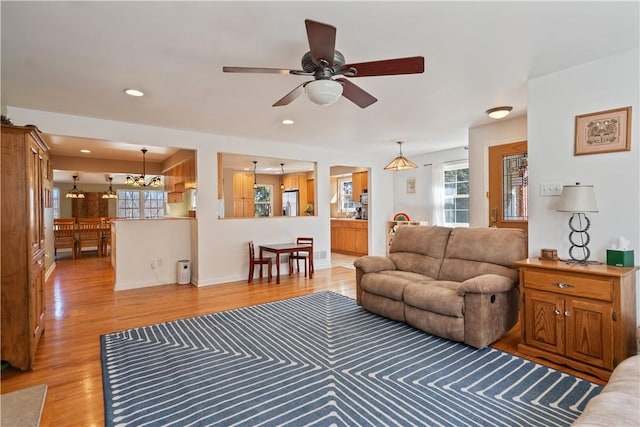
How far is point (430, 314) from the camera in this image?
2.93 m

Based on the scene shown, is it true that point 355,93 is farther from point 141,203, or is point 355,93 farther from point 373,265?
point 141,203

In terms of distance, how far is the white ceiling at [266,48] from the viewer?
196 centimetres

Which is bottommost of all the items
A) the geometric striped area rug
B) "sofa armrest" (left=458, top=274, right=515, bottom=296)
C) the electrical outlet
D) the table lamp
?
the geometric striped area rug

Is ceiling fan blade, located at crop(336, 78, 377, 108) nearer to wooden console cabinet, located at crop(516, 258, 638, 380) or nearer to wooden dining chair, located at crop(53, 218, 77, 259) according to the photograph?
wooden console cabinet, located at crop(516, 258, 638, 380)

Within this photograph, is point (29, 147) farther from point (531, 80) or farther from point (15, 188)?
point (531, 80)

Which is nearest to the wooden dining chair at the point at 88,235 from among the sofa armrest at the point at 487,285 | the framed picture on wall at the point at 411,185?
the framed picture on wall at the point at 411,185

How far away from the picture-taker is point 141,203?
450 inches

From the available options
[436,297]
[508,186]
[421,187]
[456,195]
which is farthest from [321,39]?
[421,187]

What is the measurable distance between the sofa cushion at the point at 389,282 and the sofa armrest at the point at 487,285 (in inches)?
24.3

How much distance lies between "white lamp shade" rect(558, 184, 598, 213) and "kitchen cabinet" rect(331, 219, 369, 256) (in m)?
5.17

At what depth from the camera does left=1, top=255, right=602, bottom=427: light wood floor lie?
2129mm

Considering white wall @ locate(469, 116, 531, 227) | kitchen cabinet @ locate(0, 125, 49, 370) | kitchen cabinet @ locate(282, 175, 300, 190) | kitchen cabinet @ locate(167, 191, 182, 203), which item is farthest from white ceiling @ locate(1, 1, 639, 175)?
kitchen cabinet @ locate(282, 175, 300, 190)

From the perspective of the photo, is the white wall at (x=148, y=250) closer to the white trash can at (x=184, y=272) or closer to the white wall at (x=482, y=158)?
the white trash can at (x=184, y=272)

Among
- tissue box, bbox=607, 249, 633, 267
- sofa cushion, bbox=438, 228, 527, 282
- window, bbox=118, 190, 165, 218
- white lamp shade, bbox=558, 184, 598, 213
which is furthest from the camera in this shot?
window, bbox=118, 190, 165, 218
